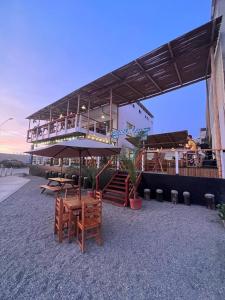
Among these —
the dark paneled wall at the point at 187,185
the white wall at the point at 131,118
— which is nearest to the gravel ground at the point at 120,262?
the dark paneled wall at the point at 187,185

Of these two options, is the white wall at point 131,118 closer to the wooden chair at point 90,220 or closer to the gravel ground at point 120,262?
the gravel ground at point 120,262

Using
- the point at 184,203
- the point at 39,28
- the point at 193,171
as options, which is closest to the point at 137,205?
the point at 184,203

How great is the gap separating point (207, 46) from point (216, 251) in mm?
8483

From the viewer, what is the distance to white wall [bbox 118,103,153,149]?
13.8 m

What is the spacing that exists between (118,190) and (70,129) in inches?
272

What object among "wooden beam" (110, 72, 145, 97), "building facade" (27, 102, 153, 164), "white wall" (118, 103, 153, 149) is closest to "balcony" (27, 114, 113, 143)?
"building facade" (27, 102, 153, 164)

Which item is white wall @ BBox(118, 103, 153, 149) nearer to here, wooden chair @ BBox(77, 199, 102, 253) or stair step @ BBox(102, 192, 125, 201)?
stair step @ BBox(102, 192, 125, 201)

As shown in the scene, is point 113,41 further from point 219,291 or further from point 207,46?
point 219,291

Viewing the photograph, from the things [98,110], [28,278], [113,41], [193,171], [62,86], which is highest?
[113,41]

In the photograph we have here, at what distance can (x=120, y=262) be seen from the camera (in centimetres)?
261

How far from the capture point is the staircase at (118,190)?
6.30 m

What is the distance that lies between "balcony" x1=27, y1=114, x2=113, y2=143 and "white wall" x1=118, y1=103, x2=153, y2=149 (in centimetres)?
144

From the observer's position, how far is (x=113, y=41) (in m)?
53.8

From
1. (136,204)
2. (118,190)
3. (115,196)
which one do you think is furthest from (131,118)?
(136,204)
